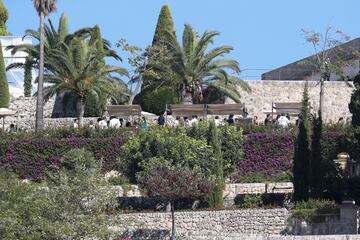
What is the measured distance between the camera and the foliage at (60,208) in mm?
36531

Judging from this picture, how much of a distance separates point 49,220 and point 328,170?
10679 millimetres

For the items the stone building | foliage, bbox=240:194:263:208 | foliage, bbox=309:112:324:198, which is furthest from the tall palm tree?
foliage, bbox=309:112:324:198

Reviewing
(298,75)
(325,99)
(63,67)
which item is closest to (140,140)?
(63,67)

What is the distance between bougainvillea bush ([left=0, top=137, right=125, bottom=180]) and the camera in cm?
4988

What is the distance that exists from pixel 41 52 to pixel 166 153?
1333 centimetres

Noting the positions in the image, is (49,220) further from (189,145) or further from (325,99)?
(325,99)

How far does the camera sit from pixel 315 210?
4172cm

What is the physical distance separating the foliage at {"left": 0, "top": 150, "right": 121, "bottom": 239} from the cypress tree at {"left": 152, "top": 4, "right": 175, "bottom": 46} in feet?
88.1

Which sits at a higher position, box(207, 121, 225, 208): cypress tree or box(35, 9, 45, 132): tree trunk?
box(35, 9, 45, 132): tree trunk

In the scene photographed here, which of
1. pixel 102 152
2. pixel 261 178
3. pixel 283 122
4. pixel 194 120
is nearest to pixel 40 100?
pixel 194 120

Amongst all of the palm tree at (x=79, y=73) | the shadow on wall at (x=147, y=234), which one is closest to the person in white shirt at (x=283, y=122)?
the palm tree at (x=79, y=73)

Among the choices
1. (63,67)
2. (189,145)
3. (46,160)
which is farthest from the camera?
(63,67)

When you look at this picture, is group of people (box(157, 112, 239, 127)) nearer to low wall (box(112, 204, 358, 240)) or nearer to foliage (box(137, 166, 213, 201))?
foliage (box(137, 166, 213, 201))

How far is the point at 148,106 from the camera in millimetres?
62688
